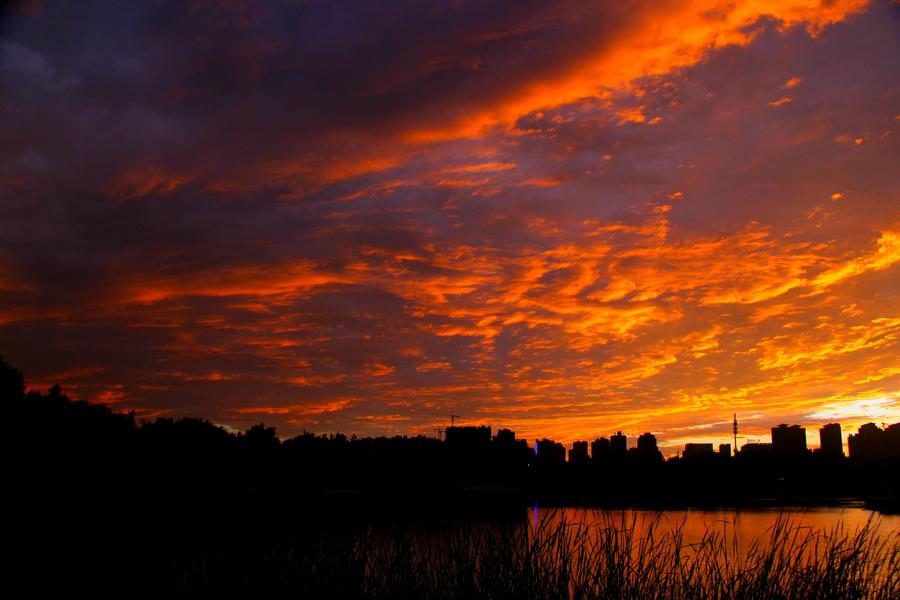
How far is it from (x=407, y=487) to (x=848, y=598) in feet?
297

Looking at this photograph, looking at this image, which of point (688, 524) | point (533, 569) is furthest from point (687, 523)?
point (533, 569)

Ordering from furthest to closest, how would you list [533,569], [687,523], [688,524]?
[688,524] < [687,523] < [533,569]

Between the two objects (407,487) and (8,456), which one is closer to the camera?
(8,456)

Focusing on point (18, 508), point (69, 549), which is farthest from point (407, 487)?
point (69, 549)

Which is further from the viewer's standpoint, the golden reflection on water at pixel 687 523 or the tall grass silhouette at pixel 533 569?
the golden reflection on water at pixel 687 523

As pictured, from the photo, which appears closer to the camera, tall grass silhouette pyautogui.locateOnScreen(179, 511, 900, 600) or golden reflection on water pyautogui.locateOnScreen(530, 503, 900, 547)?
tall grass silhouette pyautogui.locateOnScreen(179, 511, 900, 600)

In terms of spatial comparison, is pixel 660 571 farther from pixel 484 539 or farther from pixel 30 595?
pixel 30 595

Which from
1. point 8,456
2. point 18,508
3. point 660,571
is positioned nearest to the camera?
point 660,571

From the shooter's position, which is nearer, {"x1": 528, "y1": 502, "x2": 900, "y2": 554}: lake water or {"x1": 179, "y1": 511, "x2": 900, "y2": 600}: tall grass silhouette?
{"x1": 179, "y1": 511, "x2": 900, "y2": 600}: tall grass silhouette

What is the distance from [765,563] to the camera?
10859 millimetres

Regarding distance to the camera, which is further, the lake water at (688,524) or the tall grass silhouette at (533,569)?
the lake water at (688,524)

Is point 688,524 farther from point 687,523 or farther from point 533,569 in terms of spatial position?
point 533,569

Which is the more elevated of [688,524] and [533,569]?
[533,569]

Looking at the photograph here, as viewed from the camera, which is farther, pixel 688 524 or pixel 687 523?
pixel 688 524
